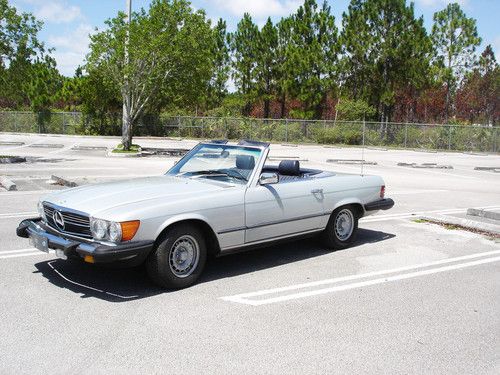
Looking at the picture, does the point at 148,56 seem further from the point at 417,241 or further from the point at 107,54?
the point at 417,241

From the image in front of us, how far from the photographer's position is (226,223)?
568 cm

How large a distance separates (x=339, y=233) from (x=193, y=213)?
2566 mm

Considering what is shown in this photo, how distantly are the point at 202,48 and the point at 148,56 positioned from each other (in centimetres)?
260

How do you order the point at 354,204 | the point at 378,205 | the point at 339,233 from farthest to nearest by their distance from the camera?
the point at 378,205 < the point at 354,204 < the point at 339,233

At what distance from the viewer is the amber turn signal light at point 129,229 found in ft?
16.3

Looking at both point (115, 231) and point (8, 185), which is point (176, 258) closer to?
point (115, 231)

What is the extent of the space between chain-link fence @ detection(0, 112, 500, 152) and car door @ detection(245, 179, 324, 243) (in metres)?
31.0

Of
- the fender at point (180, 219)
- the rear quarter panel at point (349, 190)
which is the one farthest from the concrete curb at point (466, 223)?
the fender at point (180, 219)

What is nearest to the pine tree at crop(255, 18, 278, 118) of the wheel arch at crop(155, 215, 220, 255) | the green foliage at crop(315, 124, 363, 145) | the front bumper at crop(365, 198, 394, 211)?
the green foliage at crop(315, 124, 363, 145)

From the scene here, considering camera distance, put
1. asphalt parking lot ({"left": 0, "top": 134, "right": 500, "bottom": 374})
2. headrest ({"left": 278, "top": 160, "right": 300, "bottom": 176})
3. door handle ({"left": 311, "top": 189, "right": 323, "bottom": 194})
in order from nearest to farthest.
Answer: asphalt parking lot ({"left": 0, "top": 134, "right": 500, "bottom": 374}) < headrest ({"left": 278, "top": 160, "right": 300, "bottom": 176}) < door handle ({"left": 311, "top": 189, "right": 323, "bottom": 194})

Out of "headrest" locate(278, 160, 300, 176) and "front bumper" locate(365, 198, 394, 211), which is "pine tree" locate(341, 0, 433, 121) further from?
"headrest" locate(278, 160, 300, 176)

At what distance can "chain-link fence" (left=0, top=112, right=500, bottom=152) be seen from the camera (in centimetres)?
3803

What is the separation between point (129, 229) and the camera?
16.4 feet

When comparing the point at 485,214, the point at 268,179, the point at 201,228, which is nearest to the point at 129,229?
the point at 201,228
